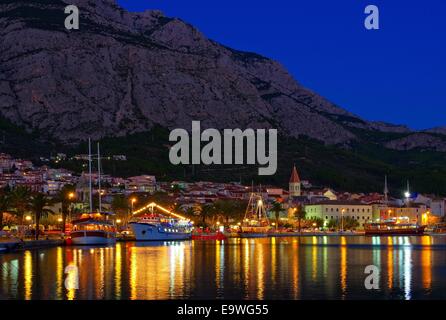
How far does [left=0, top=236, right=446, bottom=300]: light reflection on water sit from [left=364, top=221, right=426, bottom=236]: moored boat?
8620 cm

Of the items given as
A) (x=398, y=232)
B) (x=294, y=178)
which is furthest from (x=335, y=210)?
(x=398, y=232)

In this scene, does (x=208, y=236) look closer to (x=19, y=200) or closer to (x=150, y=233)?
(x=150, y=233)

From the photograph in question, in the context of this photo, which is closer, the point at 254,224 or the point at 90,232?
the point at 90,232

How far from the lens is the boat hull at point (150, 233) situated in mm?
101750

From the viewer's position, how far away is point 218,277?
44.9 meters

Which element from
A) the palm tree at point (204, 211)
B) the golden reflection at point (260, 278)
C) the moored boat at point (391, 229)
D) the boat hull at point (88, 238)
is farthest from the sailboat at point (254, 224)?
the golden reflection at point (260, 278)

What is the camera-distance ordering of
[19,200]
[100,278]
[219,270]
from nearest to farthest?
[100,278], [219,270], [19,200]

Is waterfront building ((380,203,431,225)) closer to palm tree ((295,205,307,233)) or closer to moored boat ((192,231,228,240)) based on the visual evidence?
palm tree ((295,205,307,233))

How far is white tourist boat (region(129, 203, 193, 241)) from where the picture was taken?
101875 millimetres

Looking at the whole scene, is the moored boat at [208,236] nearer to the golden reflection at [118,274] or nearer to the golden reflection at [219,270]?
the golden reflection at [219,270]

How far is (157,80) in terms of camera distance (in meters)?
198

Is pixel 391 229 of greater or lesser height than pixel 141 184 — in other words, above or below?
below

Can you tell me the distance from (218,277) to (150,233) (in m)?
58.7

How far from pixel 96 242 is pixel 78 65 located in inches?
4442
